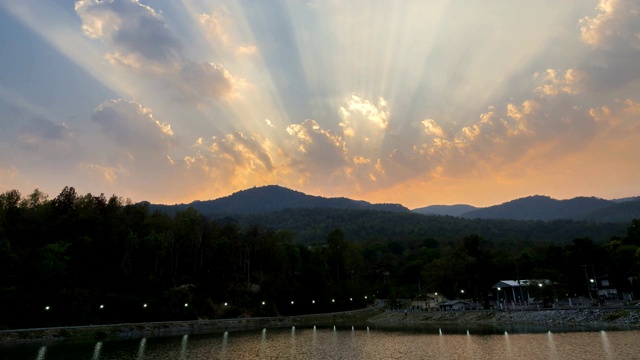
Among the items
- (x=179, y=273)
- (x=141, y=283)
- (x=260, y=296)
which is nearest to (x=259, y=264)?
(x=260, y=296)

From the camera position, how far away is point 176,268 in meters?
102

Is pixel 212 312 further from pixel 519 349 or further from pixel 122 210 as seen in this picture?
pixel 519 349

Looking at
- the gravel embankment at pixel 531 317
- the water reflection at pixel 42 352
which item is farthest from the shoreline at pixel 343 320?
the water reflection at pixel 42 352

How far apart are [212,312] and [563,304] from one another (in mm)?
80509

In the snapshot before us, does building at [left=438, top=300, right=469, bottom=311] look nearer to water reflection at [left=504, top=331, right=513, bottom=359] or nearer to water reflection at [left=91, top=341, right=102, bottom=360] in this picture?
water reflection at [left=504, top=331, right=513, bottom=359]

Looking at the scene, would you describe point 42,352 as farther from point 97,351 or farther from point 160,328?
point 160,328

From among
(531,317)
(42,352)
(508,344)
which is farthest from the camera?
(531,317)

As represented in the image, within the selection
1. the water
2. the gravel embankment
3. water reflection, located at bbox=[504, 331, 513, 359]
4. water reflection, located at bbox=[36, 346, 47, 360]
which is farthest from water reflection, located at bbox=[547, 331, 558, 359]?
water reflection, located at bbox=[36, 346, 47, 360]

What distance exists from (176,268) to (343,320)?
1890 inches

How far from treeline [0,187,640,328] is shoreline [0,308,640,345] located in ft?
20.4

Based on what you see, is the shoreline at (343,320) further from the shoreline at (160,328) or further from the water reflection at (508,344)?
the water reflection at (508,344)

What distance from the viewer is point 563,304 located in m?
82.8

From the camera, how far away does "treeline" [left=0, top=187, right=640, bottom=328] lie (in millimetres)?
79875

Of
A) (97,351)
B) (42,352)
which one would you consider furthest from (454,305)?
(42,352)
